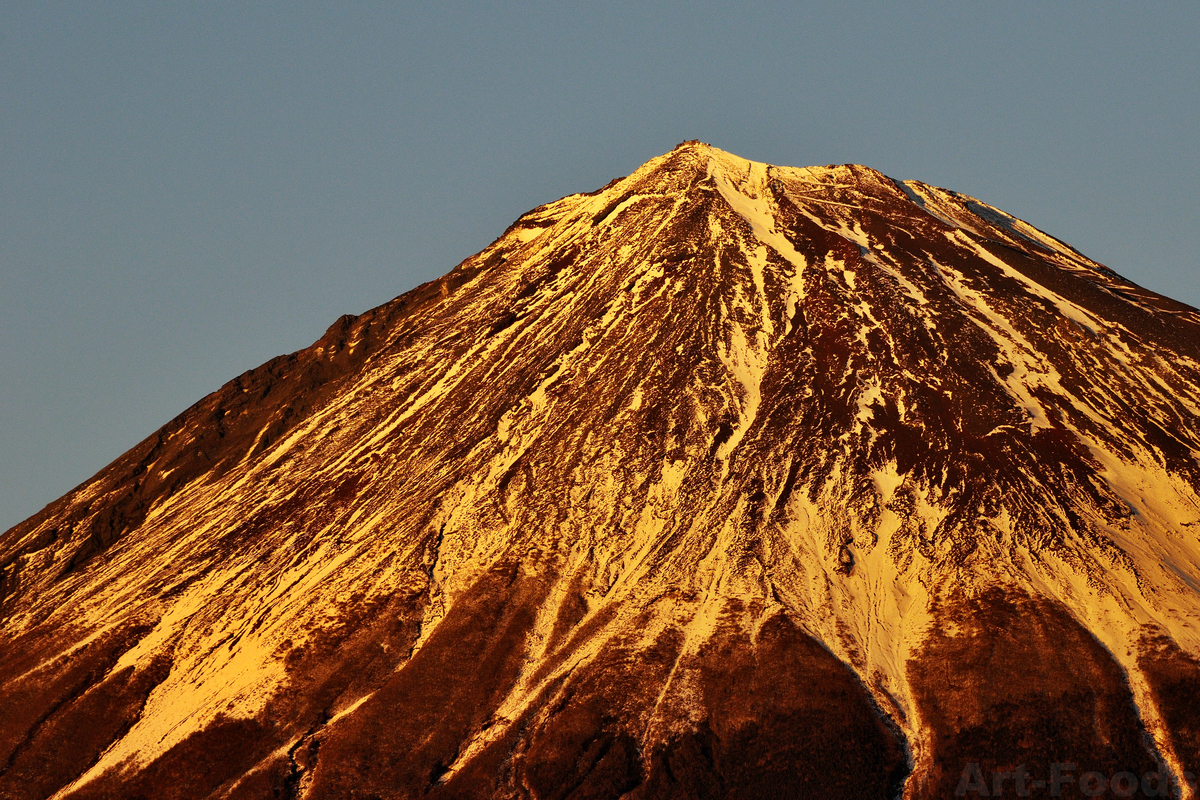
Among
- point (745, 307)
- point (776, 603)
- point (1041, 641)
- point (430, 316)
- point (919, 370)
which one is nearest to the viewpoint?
point (1041, 641)

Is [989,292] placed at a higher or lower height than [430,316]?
lower

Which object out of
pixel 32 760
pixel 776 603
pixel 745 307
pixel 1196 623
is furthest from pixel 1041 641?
pixel 32 760

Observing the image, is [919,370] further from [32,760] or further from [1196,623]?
[32,760]

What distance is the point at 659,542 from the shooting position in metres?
116

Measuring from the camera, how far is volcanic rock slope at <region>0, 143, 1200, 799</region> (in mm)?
93438

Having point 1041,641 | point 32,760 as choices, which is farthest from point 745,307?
point 32,760

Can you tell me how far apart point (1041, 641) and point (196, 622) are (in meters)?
64.7

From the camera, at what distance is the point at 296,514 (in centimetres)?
12744

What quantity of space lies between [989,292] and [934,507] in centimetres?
4153

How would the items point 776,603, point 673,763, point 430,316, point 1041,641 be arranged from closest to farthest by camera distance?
point 673,763
point 1041,641
point 776,603
point 430,316

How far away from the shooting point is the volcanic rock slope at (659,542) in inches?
3679

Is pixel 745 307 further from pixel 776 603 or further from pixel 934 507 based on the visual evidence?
pixel 776 603

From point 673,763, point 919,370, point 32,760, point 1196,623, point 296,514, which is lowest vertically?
point 1196,623

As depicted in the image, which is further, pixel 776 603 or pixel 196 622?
pixel 196 622
